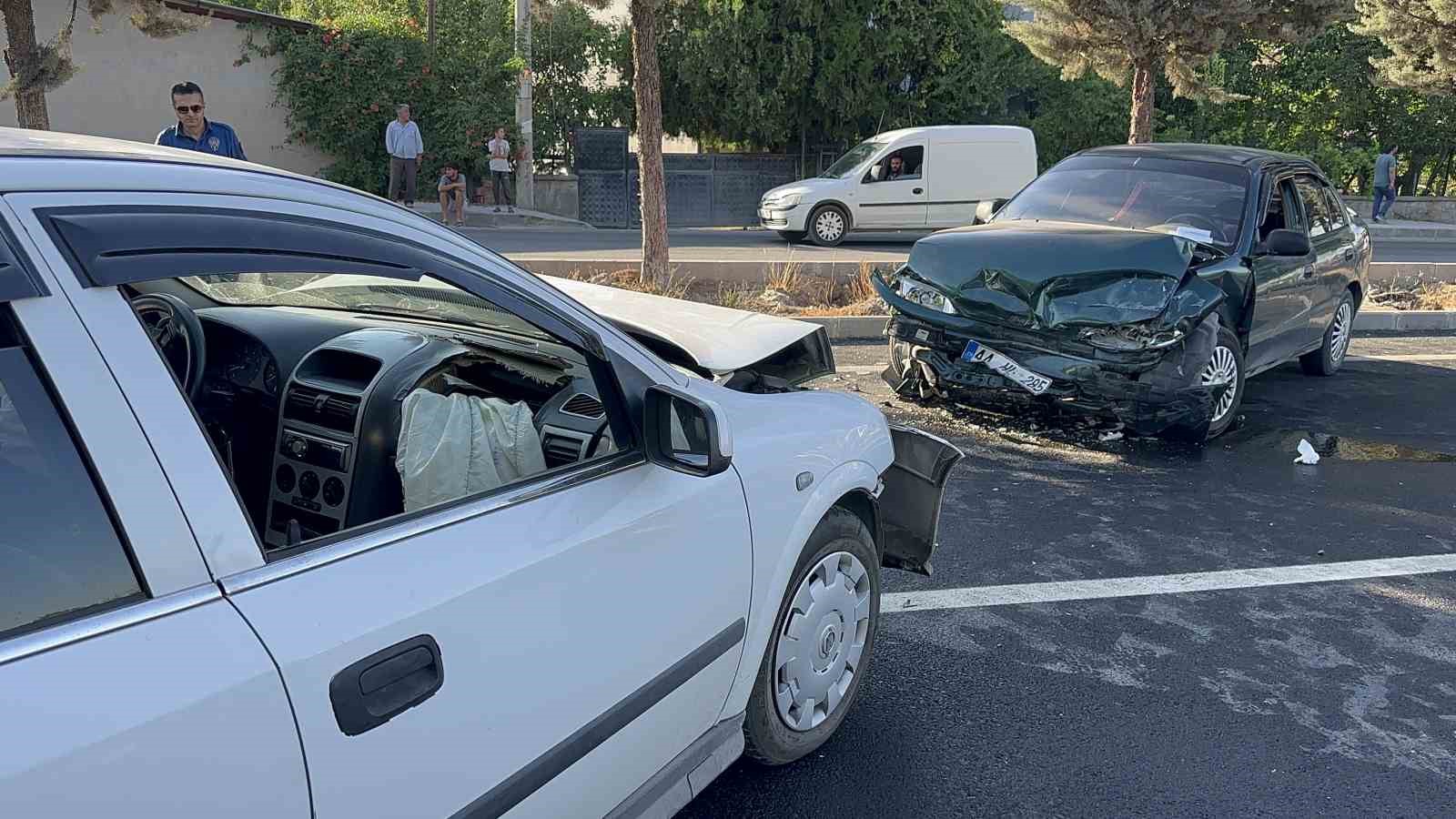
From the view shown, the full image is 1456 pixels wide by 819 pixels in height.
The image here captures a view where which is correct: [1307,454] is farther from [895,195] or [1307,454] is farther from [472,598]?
[895,195]

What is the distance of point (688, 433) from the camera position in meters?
2.44

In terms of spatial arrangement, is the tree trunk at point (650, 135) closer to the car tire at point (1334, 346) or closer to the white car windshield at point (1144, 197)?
the white car windshield at point (1144, 197)

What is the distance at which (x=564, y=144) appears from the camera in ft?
82.7

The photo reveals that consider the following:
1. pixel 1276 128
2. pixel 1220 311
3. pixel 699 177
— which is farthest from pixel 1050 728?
pixel 1276 128

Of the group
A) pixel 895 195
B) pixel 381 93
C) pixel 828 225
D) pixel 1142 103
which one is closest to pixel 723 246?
pixel 828 225

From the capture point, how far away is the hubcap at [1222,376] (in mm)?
6548

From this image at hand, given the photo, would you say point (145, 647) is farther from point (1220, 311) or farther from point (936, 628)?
point (1220, 311)

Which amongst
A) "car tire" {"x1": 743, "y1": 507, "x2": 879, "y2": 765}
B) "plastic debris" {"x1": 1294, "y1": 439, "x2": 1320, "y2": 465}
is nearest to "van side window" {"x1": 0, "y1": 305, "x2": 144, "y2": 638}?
"car tire" {"x1": 743, "y1": 507, "x2": 879, "y2": 765}

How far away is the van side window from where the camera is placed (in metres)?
1.50

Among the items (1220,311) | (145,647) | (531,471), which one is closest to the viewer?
(145,647)

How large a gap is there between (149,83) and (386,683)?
75.5 feet

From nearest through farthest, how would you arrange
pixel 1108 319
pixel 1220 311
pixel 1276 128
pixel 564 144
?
pixel 1108 319 → pixel 1220 311 → pixel 564 144 → pixel 1276 128

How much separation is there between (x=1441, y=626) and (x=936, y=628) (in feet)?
6.58

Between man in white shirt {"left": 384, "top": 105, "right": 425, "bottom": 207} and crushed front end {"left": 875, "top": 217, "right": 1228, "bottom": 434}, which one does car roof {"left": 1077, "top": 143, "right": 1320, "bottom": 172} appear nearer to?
crushed front end {"left": 875, "top": 217, "right": 1228, "bottom": 434}
